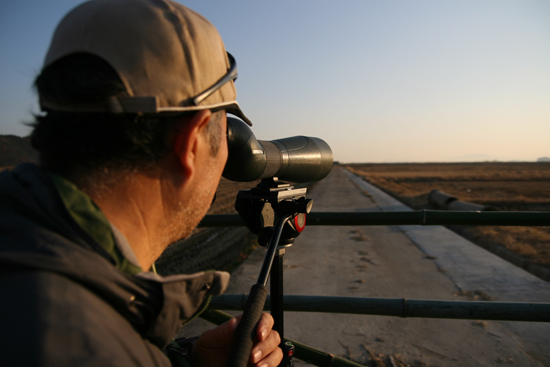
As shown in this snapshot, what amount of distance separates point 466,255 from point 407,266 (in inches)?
54.3

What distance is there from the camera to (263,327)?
95 cm

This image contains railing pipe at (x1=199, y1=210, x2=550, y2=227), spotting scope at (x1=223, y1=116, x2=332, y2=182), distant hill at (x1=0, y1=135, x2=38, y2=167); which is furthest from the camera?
railing pipe at (x1=199, y1=210, x2=550, y2=227)

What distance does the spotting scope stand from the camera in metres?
1.33

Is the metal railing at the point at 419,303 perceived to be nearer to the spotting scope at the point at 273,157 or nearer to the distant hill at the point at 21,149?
the spotting scope at the point at 273,157

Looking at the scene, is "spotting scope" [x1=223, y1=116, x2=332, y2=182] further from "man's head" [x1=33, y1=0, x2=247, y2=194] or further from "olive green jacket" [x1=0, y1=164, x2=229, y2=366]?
"olive green jacket" [x1=0, y1=164, x2=229, y2=366]

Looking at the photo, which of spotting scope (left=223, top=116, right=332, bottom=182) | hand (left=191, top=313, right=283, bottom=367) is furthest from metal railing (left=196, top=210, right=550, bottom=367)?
hand (left=191, top=313, right=283, bottom=367)

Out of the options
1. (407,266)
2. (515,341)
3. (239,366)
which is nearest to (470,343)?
(515,341)

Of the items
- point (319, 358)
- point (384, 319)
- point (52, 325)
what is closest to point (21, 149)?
point (52, 325)

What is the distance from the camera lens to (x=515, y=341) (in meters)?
3.21

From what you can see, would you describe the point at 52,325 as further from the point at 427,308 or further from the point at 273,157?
the point at 427,308

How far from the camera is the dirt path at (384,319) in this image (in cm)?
297

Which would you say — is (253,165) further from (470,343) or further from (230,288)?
(230,288)

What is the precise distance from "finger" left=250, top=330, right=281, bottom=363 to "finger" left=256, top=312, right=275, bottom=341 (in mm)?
27

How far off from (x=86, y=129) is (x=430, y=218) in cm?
160
